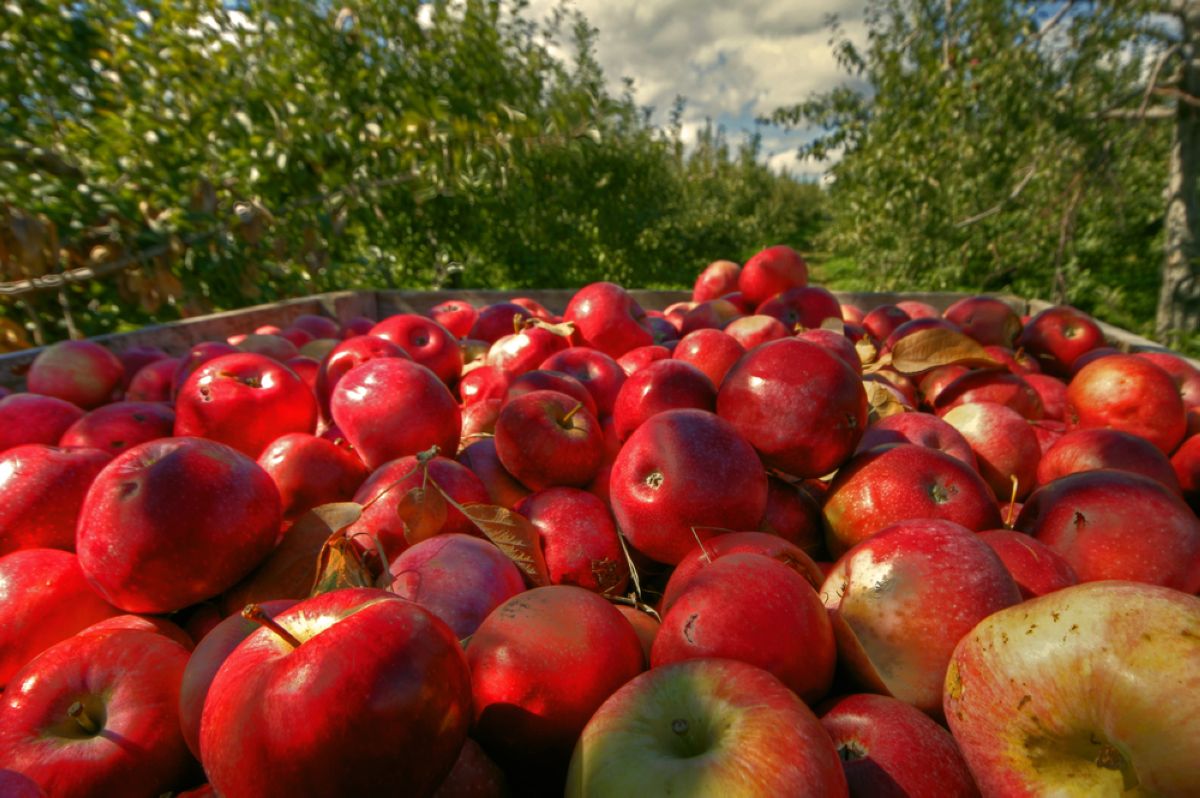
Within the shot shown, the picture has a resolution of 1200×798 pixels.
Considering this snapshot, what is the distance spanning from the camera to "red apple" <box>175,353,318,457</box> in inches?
76.6

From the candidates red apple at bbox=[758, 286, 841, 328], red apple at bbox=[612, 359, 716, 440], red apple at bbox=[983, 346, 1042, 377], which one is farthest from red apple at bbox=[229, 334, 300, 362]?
red apple at bbox=[983, 346, 1042, 377]

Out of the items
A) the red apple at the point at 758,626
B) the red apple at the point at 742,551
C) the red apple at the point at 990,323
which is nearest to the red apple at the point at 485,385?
the red apple at the point at 742,551

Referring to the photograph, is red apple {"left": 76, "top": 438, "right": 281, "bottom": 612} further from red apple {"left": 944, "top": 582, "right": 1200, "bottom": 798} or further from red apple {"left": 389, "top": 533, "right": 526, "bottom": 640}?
red apple {"left": 944, "top": 582, "right": 1200, "bottom": 798}

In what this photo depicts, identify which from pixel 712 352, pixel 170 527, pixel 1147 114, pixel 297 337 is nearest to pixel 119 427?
pixel 170 527

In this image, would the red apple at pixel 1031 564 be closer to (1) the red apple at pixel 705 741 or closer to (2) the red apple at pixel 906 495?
(2) the red apple at pixel 906 495

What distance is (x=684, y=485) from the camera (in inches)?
57.4

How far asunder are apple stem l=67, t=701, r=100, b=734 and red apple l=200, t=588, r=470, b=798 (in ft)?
1.21

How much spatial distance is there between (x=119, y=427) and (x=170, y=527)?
1.01 m

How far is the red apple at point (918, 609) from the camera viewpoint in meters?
1.09

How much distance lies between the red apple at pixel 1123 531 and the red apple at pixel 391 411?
1.60 m

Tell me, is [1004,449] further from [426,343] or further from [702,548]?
[426,343]

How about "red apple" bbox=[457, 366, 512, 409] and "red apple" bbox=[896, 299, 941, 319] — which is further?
"red apple" bbox=[896, 299, 941, 319]

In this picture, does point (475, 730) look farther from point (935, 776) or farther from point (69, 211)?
point (69, 211)

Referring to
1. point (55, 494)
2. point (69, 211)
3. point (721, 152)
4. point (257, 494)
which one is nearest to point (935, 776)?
point (257, 494)
